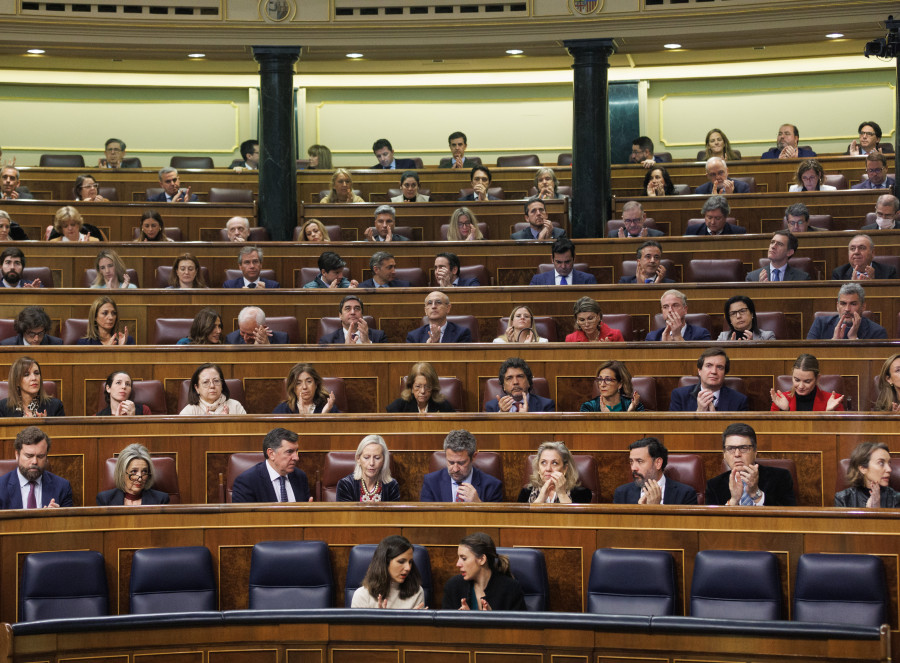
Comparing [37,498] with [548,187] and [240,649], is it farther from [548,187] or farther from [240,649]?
[548,187]

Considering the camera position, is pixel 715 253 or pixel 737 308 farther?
pixel 715 253

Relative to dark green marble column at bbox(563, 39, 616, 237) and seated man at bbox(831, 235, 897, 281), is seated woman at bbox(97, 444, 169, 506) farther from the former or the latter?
dark green marble column at bbox(563, 39, 616, 237)

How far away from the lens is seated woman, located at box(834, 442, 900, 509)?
4000 mm

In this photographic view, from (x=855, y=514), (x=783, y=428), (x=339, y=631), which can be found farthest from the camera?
(x=783, y=428)

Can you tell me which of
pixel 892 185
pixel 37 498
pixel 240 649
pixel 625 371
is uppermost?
pixel 892 185

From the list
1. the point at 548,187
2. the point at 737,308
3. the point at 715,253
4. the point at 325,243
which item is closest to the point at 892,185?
the point at 715,253

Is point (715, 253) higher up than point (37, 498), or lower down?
higher up

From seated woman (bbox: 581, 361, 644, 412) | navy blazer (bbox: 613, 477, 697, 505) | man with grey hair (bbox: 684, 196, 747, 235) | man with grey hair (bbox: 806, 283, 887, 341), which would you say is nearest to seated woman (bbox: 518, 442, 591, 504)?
navy blazer (bbox: 613, 477, 697, 505)

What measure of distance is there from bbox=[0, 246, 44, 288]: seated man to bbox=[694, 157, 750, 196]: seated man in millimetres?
4000

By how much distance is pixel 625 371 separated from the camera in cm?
494

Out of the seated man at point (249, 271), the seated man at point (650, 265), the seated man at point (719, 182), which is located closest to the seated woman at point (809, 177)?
the seated man at point (719, 182)

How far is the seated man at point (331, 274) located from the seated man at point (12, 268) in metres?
1.45

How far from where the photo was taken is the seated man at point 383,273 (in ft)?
21.2

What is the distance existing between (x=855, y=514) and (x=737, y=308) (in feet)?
6.09
